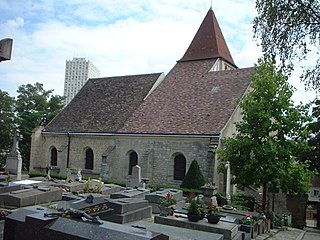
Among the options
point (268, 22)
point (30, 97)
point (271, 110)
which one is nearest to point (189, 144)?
point (271, 110)

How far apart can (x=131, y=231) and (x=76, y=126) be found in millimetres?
22685

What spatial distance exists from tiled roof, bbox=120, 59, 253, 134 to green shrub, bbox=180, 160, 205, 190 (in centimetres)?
257

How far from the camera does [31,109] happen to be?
37156 millimetres

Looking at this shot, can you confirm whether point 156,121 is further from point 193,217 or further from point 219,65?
point 193,217

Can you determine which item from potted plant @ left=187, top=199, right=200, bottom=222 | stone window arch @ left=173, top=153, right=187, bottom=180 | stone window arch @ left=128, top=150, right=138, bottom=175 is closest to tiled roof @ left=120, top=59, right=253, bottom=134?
stone window arch @ left=128, top=150, right=138, bottom=175

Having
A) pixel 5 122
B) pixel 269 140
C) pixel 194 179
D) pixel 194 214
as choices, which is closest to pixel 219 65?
pixel 194 179

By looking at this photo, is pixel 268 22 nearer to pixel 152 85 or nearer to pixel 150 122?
pixel 150 122

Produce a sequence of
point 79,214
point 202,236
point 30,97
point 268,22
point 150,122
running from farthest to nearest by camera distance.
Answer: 1. point 30,97
2. point 150,122
3. point 268,22
4. point 202,236
5. point 79,214

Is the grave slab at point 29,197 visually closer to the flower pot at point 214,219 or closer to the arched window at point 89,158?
the flower pot at point 214,219

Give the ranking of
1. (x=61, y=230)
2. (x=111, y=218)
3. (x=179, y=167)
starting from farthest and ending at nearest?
(x=179, y=167), (x=111, y=218), (x=61, y=230)

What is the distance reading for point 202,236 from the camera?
318 inches

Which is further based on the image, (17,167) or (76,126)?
(76,126)

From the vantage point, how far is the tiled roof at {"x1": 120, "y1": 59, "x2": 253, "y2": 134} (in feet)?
72.9

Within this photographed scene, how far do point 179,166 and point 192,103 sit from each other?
478 centimetres
